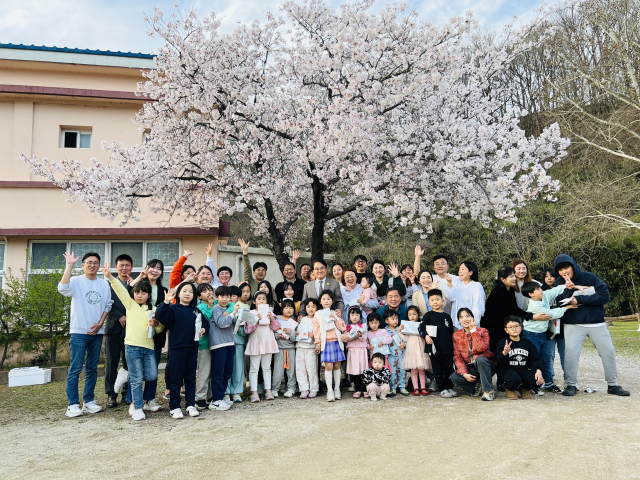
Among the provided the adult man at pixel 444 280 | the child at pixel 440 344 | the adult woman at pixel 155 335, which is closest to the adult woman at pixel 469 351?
the child at pixel 440 344

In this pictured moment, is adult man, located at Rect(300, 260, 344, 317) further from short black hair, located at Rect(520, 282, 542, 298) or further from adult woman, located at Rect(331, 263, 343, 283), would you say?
short black hair, located at Rect(520, 282, 542, 298)

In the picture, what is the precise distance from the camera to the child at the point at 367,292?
6.36 meters

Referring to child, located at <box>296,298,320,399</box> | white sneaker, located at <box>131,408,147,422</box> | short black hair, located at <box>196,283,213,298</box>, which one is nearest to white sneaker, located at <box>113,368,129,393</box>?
white sneaker, located at <box>131,408,147,422</box>

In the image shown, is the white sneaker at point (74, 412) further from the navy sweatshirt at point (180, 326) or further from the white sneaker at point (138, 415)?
the navy sweatshirt at point (180, 326)

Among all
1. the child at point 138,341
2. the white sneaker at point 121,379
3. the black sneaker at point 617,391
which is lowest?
the black sneaker at point 617,391

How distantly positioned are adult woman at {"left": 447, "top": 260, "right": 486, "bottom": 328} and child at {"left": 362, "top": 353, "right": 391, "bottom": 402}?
112cm

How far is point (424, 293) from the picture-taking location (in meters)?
6.39

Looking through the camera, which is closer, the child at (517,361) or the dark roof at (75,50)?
the child at (517,361)

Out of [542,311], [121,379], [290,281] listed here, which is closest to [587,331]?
[542,311]

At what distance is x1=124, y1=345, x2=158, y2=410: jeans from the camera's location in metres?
5.00

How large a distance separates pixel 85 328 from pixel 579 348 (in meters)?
5.61

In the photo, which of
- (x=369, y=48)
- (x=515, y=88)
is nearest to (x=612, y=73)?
(x=515, y=88)

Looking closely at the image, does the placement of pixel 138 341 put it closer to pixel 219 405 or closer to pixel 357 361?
pixel 219 405

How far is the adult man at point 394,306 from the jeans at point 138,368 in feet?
9.49
